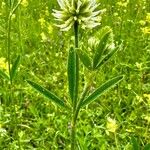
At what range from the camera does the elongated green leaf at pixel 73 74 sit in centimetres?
94

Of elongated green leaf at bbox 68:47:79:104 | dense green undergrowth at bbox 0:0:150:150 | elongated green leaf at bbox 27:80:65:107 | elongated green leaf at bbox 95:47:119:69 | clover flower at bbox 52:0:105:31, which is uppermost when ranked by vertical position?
clover flower at bbox 52:0:105:31

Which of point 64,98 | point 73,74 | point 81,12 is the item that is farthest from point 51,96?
point 64,98

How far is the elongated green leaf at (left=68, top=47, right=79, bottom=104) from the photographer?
94 cm

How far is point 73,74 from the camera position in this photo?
964mm

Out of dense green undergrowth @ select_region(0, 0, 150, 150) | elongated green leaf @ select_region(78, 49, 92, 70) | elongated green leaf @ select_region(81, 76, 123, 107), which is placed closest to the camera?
elongated green leaf @ select_region(78, 49, 92, 70)

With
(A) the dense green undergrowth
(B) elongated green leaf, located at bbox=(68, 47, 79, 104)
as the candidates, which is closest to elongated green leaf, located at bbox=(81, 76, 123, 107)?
(B) elongated green leaf, located at bbox=(68, 47, 79, 104)

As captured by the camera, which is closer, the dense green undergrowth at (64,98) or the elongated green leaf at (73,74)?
the elongated green leaf at (73,74)

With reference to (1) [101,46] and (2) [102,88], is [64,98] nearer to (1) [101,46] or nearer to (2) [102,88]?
(2) [102,88]

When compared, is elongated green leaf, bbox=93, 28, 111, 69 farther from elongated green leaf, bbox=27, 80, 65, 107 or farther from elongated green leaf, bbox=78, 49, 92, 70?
elongated green leaf, bbox=27, 80, 65, 107

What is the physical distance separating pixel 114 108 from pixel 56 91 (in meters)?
0.33

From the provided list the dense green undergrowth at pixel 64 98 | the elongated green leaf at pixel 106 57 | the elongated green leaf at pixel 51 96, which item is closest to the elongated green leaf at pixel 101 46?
the elongated green leaf at pixel 106 57

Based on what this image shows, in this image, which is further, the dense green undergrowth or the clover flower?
the dense green undergrowth

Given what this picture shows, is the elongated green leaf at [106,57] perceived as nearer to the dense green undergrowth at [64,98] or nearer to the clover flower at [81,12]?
the clover flower at [81,12]

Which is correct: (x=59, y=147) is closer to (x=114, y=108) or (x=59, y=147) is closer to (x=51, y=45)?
(x=114, y=108)
